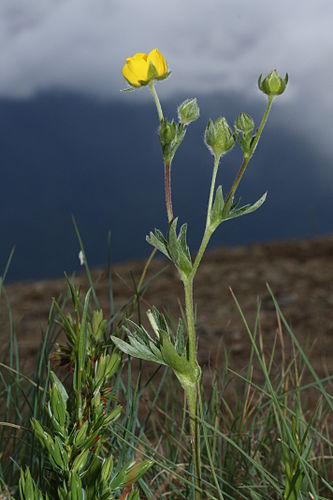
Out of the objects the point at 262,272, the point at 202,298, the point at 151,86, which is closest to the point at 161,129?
the point at 151,86

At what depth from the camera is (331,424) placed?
2779 mm

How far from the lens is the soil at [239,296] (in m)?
4.21

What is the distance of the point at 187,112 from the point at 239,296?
4.05 metres

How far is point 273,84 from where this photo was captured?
Answer: 1.24 metres

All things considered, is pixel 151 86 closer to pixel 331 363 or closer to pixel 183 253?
pixel 183 253

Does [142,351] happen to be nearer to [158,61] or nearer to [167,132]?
[167,132]

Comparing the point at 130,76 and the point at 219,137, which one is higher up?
the point at 130,76

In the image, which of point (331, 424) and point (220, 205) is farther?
point (331, 424)

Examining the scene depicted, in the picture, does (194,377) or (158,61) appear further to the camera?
(158,61)

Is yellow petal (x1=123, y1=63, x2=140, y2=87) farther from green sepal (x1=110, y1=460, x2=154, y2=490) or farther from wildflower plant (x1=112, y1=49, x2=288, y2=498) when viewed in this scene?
green sepal (x1=110, y1=460, x2=154, y2=490)

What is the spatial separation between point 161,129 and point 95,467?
603 mm

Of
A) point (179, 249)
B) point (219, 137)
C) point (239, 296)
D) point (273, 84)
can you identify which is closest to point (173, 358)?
point (179, 249)

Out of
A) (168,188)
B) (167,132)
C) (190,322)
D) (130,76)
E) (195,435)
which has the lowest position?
(195,435)

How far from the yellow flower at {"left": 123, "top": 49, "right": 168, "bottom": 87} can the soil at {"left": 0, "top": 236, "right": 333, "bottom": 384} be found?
234 cm
